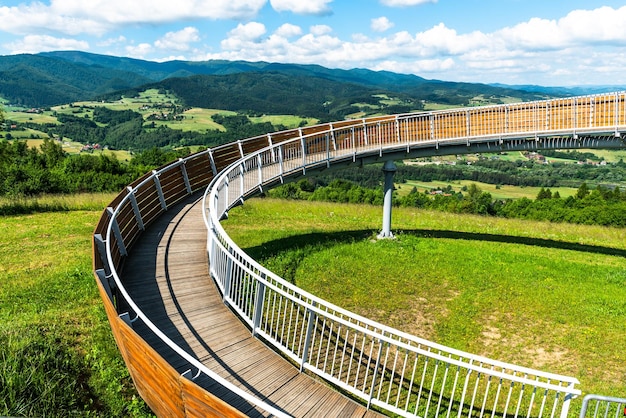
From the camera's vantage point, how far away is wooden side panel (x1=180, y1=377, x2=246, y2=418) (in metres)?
4.20

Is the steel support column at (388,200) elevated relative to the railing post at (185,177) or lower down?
lower down

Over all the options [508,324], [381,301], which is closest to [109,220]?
[381,301]

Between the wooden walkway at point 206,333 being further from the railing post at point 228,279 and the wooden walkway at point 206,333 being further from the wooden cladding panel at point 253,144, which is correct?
the wooden cladding panel at point 253,144

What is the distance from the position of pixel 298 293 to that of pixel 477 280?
9.46 m

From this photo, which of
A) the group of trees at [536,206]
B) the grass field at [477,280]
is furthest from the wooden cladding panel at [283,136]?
the group of trees at [536,206]

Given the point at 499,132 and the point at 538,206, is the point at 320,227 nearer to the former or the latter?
the point at 499,132

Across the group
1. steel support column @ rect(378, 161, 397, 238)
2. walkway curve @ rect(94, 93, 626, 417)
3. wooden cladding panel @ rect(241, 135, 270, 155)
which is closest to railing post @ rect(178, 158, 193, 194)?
walkway curve @ rect(94, 93, 626, 417)

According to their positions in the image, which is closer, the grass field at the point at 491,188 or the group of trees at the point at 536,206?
the group of trees at the point at 536,206

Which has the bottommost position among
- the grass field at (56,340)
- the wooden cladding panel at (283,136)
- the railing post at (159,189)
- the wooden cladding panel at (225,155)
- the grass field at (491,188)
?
the grass field at (491,188)

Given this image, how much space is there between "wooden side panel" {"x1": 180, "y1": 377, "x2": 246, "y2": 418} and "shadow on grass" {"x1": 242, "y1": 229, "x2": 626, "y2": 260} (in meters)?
10.2

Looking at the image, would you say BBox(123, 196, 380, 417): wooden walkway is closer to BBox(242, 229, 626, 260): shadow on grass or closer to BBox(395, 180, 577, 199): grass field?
BBox(242, 229, 626, 260): shadow on grass

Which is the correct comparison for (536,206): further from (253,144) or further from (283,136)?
(253,144)

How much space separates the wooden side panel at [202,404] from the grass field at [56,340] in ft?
8.48

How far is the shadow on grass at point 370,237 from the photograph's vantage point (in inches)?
636
